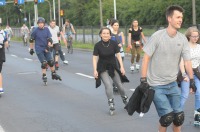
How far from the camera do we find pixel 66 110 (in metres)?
9.02

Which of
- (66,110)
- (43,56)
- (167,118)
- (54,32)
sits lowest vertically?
(66,110)

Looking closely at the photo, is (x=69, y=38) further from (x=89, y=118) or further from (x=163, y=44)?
(x=163, y=44)

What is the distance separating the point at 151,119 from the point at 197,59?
131 cm

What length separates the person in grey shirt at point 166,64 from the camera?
5.60m

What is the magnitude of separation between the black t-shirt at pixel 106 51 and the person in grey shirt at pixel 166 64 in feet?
9.26

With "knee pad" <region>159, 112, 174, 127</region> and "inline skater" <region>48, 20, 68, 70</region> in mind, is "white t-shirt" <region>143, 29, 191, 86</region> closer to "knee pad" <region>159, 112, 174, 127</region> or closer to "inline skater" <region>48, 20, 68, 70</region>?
"knee pad" <region>159, 112, 174, 127</region>

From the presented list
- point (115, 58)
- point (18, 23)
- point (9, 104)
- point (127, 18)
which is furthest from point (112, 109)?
point (18, 23)

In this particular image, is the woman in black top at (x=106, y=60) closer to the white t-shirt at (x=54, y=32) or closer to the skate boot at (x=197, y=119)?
the skate boot at (x=197, y=119)

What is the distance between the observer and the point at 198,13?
4797 cm

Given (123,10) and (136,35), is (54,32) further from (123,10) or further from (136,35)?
(123,10)

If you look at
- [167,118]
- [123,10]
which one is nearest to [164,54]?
[167,118]

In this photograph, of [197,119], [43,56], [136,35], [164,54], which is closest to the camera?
[164,54]

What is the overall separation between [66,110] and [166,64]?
12.3ft

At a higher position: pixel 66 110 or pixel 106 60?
pixel 106 60
